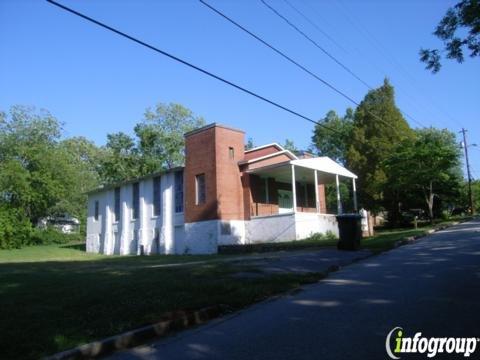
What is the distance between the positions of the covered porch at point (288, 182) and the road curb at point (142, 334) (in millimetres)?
20570

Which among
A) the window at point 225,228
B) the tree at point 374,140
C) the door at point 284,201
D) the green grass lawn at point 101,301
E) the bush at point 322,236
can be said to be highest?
the tree at point 374,140

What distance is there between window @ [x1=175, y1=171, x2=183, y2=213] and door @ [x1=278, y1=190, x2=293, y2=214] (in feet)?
23.6

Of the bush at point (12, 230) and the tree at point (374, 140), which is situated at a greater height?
the tree at point (374, 140)

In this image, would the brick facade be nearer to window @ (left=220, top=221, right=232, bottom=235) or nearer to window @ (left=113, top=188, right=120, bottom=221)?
Answer: window @ (left=220, top=221, right=232, bottom=235)

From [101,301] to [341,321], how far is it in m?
4.58

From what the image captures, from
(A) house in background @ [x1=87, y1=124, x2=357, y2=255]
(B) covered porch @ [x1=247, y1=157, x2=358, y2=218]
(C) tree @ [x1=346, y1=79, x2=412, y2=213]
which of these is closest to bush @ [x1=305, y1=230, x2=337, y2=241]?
(A) house in background @ [x1=87, y1=124, x2=357, y2=255]

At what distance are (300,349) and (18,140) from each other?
63372 millimetres

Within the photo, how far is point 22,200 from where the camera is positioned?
54.7 metres

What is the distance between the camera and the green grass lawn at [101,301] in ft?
21.0

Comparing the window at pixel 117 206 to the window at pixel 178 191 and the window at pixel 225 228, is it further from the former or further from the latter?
the window at pixel 225 228

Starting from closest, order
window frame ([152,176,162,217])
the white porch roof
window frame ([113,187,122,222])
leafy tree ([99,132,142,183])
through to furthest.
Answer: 1. the white porch roof
2. window frame ([152,176,162,217])
3. window frame ([113,187,122,222])
4. leafy tree ([99,132,142,183])

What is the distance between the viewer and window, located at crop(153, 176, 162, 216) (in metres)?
35.0

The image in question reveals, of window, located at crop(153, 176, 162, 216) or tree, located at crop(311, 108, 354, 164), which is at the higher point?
tree, located at crop(311, 108, 354, 164)

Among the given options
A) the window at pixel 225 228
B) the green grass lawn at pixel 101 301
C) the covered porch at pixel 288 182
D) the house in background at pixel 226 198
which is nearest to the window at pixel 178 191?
the house in background at pixel 226 198
